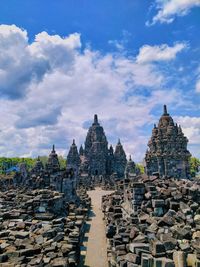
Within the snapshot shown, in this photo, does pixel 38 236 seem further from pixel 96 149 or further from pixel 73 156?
pixel 96 149

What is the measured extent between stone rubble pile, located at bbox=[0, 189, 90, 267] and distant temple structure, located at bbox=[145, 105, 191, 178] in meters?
24.9

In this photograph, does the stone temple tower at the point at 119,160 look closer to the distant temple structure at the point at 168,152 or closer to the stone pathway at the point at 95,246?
the distant temple structure at the point at 168,152

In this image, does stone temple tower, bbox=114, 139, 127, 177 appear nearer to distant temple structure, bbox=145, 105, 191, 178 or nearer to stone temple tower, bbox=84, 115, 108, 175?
stone temple tower, bbox=84, 115, 108, 175

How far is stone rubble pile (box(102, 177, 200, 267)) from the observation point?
6.79 m

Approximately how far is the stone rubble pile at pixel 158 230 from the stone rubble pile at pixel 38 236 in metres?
1.55

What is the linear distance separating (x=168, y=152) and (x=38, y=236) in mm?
29927

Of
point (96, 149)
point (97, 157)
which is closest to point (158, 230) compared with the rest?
point (97, 157)

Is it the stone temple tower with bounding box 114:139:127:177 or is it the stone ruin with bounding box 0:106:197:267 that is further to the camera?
the stone temple tower with bounding box 114:139:127:177

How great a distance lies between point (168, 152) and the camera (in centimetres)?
3578

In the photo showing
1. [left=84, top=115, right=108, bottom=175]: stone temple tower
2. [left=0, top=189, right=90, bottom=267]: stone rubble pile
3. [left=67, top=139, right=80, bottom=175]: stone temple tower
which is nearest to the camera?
[left=0, top=189, right=90, bottom=267]: stone rubble pile

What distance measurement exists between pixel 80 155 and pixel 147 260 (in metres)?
54.5

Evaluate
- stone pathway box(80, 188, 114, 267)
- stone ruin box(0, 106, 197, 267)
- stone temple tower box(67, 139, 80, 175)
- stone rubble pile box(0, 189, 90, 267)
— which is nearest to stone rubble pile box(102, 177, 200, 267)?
stone ruin box(0, 106, 197, 267)

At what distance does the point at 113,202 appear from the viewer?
17406 mm

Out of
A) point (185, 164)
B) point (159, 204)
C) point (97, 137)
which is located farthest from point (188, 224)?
point (97, 137)
